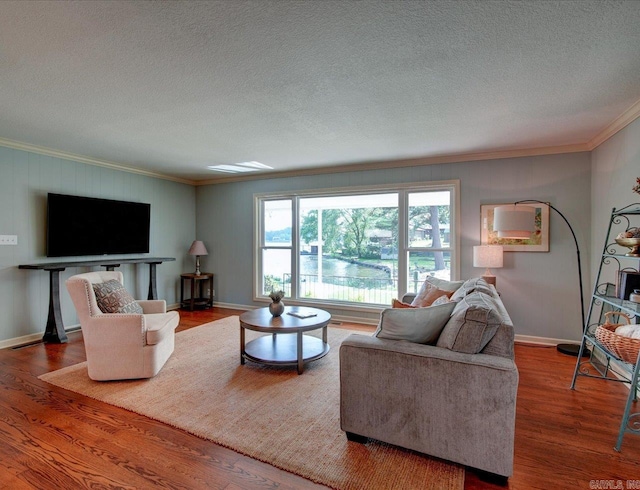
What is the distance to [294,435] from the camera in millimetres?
2117

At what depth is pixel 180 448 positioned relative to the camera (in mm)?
1992

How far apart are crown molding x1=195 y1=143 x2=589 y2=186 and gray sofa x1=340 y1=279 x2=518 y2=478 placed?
2.94 metres


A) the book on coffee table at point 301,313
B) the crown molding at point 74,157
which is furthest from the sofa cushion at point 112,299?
the crown molding at point 74,157

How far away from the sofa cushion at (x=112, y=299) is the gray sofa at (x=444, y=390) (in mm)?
2295

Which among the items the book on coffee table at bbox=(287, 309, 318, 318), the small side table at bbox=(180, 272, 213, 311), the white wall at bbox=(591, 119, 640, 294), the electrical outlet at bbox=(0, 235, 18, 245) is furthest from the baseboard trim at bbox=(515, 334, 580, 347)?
the electrical outlet at bbox=(0, 235, 18, 245)

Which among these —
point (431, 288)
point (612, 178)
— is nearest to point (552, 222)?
point (612, 178)

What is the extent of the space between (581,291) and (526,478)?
274 centimetres

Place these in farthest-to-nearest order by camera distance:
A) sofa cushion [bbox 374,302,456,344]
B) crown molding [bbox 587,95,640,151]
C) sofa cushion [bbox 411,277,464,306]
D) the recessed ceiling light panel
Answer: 1. the recessed ceiling light panel
2. sofa cushion [bbox 411,277,464,306]
3. crown molding [bbox 587,95,640,151]
4. sofa cushion [bbox 374,302,456,344]

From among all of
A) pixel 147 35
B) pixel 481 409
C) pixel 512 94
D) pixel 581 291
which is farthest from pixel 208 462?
pixel 581 291

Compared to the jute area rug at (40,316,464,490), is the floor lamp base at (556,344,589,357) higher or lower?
higher

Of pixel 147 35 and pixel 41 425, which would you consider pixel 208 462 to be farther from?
pixel 147 35

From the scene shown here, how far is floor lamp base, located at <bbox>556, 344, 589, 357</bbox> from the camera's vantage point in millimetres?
3612

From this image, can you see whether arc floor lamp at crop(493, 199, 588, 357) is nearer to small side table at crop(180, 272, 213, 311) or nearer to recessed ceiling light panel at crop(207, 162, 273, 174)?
recessed ceiling light panel at crop(207, 162, 273, 174)

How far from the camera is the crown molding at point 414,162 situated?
3.93m
